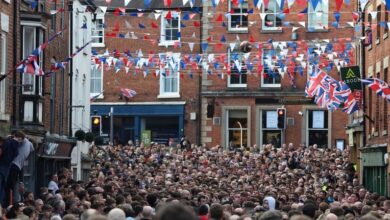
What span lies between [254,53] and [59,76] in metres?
22.6

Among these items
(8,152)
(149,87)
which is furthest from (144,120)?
(8,152)

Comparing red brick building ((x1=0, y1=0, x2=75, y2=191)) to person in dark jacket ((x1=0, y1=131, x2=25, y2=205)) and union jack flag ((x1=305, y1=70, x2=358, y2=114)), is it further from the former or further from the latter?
union jack flag ((x1=305, y1=70, x2=358, y2=114))

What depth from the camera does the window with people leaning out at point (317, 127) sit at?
6806cm

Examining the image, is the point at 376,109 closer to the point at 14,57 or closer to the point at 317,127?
the point at 14,57

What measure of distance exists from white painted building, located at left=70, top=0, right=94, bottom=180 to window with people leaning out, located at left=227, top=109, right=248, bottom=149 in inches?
683

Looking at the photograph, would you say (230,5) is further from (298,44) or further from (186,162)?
(186,162)

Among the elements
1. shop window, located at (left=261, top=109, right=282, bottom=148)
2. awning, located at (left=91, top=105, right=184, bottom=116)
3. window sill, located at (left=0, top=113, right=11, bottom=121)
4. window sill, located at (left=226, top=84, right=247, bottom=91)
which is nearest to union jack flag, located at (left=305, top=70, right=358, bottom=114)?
window sill, located at (left=0, top=113, right=11, bottom=121)

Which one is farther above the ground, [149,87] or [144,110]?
[149,87]

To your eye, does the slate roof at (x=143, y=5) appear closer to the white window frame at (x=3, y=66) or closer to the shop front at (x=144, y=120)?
the shop front at (x=144, y=120)

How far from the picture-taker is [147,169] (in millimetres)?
50656

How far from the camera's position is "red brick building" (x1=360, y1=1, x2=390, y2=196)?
42875mm

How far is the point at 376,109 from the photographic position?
45.8m

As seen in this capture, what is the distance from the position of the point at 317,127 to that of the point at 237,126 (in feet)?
14.4

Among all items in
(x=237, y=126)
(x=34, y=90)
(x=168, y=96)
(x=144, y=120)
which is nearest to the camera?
(x=34, y=90)
